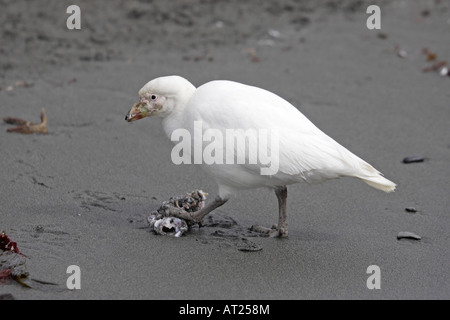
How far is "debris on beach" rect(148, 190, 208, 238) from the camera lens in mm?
4496

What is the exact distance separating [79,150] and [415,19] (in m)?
5.97

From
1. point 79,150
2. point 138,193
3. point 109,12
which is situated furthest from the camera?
point 109,12

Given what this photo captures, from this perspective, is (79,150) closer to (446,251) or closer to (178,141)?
(178,141)

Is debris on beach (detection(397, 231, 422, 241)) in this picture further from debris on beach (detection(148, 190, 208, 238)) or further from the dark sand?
debris on beach (detection(148, 190, 208, 238))

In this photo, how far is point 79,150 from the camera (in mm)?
5613

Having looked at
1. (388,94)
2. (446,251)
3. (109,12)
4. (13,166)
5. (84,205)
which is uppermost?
(109,12)

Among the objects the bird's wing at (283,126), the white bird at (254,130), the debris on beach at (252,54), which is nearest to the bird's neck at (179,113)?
the white bird at (254,130)

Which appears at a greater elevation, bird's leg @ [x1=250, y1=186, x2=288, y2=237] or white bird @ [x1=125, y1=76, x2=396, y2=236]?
white bird @ [x1=125, y1=76, x2=396, y2=236]

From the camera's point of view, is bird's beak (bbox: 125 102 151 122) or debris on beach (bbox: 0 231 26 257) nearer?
debris on beach (bbox: 0 231 26 257)

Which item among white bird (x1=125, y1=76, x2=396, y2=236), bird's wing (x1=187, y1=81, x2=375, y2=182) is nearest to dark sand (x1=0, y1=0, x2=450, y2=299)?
white bird (x1=125, y1=76, x2=396, y2=236)

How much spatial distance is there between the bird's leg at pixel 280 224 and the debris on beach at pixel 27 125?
7.49ft

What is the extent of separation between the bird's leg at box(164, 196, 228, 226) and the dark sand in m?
0.08

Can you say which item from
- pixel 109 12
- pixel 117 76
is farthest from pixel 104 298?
pixel 109 12

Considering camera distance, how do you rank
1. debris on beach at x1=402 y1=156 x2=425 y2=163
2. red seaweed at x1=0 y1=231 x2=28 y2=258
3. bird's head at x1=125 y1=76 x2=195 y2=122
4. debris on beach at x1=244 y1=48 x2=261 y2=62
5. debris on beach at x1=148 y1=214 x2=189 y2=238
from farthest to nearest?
debris on beach at x1=244 y1=48 x2=261 y2=62 → debris on beach at x1=402 y1=156 x2=425 y2=163 → bird's head at x1=125 y1=76 x2=195 y2=122 → debris on beach at x1=148 y1=214 x2=189 y2=238 → red seaweed at x1=0 y1=231 x2=28 y2=258
